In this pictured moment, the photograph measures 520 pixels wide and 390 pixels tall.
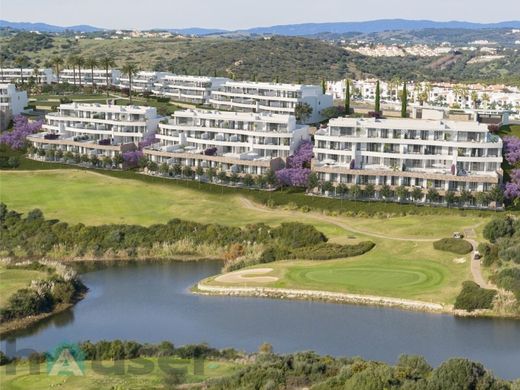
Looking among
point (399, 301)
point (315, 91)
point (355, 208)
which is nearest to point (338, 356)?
point (399, 301)

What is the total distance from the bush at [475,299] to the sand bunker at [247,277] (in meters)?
18.4

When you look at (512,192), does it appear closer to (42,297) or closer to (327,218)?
(327,218)

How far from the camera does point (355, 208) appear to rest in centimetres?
10175

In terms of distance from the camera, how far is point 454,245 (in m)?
82.9

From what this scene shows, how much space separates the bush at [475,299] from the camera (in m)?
69.8

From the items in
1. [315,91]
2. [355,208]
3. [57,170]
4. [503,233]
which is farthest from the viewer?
[315,91]

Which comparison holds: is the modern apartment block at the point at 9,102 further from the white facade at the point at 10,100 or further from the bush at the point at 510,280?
the bush at the point at 510,280

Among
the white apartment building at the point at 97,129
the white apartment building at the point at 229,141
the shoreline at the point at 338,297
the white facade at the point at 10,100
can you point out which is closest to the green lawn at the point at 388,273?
the shoreline at the point at 338,297

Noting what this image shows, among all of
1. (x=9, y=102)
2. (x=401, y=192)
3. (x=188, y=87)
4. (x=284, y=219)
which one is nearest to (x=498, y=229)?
(x=401, y=192)

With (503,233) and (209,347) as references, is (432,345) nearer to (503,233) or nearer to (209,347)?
(209,347)

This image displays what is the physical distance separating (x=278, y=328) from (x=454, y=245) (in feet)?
86.6

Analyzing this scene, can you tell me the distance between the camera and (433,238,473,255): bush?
8200cm

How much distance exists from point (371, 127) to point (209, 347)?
61890 mm

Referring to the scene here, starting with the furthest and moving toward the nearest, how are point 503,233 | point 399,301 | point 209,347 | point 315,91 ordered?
point 315,91 < point 503,233 < point 399,301 < point 209,347
